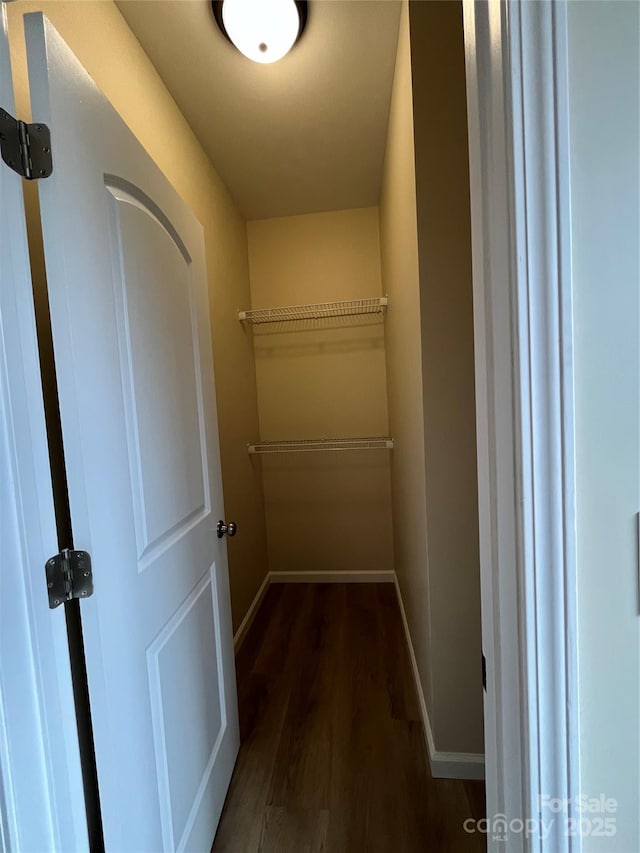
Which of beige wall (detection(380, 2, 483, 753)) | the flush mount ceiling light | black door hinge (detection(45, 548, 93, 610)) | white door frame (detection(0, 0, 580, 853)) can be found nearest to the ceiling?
the flush mount ceiling light

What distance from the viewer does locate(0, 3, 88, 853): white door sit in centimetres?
61

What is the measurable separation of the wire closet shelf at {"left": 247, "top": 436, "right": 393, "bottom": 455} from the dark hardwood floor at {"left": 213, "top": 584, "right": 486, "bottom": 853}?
3.65 ft

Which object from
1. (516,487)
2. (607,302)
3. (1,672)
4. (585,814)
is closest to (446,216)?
(607,302)

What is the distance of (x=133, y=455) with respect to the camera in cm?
87

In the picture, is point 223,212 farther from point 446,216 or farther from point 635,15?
point 635,15

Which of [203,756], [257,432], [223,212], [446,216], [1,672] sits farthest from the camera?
[257,432]

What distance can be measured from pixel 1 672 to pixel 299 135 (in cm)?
236

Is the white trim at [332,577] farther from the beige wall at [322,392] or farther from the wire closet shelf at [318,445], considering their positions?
the wire closet shelf at [318,445]

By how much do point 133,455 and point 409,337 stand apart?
44.1 inches

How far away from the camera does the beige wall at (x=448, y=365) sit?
1.19m

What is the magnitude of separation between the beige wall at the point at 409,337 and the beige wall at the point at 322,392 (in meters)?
0.73

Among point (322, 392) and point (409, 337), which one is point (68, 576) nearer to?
point (409, 337)

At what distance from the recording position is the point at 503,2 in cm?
47

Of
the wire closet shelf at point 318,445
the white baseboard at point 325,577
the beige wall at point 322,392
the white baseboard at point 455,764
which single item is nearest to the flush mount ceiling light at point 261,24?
the beige wall at point 322,392
